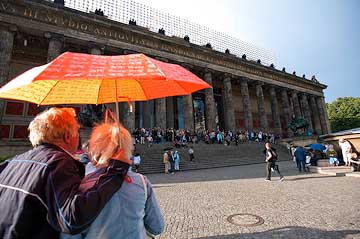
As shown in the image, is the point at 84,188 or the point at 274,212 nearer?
the point at 84,188

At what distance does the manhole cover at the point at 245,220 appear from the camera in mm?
4355

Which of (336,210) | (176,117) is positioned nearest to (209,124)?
(176,117)

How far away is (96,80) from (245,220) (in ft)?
13.0

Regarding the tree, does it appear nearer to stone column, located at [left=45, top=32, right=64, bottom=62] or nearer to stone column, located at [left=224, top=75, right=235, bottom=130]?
stone column, located at [left=224, top=75, right=235, bottom=130]

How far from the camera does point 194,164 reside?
16.1m

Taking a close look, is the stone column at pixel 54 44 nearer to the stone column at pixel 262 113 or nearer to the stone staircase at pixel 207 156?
the stone staircase at pixel 207 156

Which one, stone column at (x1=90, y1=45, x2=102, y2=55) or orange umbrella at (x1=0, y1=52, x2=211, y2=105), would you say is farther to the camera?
stone column at (x1=90, y1=45, x2=102, y2=55)

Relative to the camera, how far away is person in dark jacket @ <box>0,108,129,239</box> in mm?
1197

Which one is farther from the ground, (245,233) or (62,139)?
(62,139)

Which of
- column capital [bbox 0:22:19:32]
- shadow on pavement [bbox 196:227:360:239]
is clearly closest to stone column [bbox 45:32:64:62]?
column capital [bbox 0:22:19:32]

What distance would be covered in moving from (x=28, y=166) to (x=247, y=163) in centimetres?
1870

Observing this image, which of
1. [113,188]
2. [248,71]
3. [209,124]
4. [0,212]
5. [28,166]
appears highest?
[248,71]

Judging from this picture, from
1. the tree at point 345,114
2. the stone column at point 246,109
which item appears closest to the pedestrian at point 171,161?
the stone column at point 246,109

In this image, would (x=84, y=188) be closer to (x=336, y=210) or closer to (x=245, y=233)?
(x=245, y=233)
